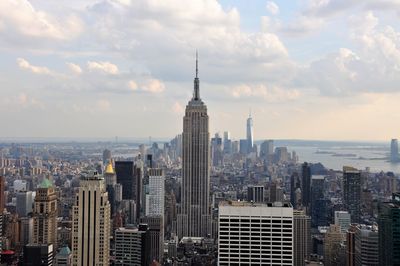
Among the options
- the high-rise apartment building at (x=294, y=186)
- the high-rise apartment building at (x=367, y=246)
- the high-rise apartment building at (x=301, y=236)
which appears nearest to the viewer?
the high-rise apartment building at (x=367, y=246)

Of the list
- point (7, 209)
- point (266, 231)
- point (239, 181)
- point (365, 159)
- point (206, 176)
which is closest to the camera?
point (266, 231)

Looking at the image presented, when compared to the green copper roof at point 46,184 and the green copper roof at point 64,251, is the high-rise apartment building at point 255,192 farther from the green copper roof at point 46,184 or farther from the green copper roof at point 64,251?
the green copper roof at point 46,184

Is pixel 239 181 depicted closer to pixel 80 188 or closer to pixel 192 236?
pixel 192 236

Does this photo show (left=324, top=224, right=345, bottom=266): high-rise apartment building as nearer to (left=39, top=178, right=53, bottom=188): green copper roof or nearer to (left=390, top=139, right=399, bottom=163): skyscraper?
(left=390, top=139, right=399, bottom=163): skyscraper

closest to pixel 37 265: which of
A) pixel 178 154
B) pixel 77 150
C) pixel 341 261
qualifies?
pixel 77 150

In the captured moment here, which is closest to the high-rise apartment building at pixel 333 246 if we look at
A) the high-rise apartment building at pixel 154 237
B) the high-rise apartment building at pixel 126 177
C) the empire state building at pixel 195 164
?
the high-rise apartment building at pixel 154 237

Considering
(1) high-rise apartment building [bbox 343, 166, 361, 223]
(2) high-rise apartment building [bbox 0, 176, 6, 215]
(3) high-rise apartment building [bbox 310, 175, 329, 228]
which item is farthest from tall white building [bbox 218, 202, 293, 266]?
(2) high-rise apartment building [bbox 0, 176, 6, 215]
